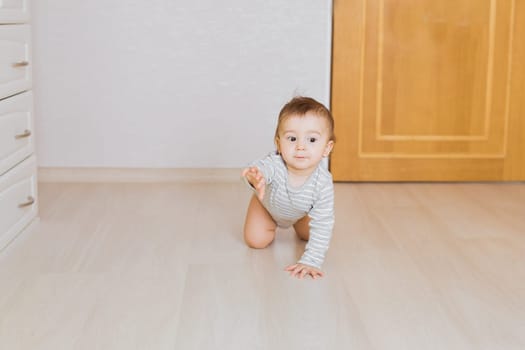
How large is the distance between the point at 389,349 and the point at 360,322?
0.47 ft

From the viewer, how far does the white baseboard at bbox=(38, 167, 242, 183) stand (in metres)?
3.04

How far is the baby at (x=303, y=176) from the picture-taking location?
1960 millimetres

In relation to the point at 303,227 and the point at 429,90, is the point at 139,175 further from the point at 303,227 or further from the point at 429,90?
the point at 429,90

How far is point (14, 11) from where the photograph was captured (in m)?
2.16

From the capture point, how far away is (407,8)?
2.91 meters

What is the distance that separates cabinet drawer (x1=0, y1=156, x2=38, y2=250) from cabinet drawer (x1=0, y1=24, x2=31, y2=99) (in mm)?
233

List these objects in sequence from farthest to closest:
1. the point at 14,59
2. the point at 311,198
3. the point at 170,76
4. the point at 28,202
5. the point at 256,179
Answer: the point at 170,76
the point at 28,202
the point at 14,59
the point at 311,198
the point at 256,179

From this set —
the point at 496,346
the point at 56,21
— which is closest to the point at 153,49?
the point at 56,21

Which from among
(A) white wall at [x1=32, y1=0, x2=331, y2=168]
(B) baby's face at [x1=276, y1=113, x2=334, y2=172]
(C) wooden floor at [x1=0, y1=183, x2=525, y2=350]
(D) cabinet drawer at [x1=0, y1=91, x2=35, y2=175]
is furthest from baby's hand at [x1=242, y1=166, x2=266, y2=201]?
(A) white wall at [x1=32, y1=0, x2=331, y2=168]

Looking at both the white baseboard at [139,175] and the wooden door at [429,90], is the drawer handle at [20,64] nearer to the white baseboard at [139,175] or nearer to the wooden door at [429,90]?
the white baseboard at [139,175]

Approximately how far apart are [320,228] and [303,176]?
0.48 ft

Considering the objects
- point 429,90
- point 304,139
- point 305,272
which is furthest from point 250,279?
point 429,90

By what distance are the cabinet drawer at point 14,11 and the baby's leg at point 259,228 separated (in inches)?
33.5

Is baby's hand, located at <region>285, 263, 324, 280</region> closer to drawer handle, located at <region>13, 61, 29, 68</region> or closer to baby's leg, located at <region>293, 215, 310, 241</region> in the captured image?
baby's leg, located at <region>293, 215, 310, 241</region>
